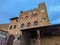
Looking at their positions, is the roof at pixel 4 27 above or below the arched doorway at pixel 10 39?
above

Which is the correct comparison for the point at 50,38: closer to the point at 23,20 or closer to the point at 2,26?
the point at 23,20

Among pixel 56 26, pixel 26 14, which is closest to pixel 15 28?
pixel 26 14

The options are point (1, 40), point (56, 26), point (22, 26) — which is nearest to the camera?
point (56, 26)

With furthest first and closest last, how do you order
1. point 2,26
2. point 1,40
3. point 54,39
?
point 2,26, point 1,40, point 54,39

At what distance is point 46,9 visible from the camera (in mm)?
32031

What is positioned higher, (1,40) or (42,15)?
(42,15)

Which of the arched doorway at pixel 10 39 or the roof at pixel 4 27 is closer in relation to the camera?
the arched doorway at pixel 10 39

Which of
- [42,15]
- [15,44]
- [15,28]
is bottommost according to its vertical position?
[15,44]

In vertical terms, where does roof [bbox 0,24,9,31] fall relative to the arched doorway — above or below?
above

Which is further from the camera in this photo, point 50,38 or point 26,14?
point 26,14

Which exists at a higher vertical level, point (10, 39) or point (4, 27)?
point (4, 27)

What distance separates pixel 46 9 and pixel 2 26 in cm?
A: 1379

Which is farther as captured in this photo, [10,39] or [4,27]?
[4,27]

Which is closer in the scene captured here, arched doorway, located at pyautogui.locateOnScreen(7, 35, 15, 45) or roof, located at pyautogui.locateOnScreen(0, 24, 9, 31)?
arched doorway, located at pyautogui.locateOnScreen(7, 35, 15, 45)
